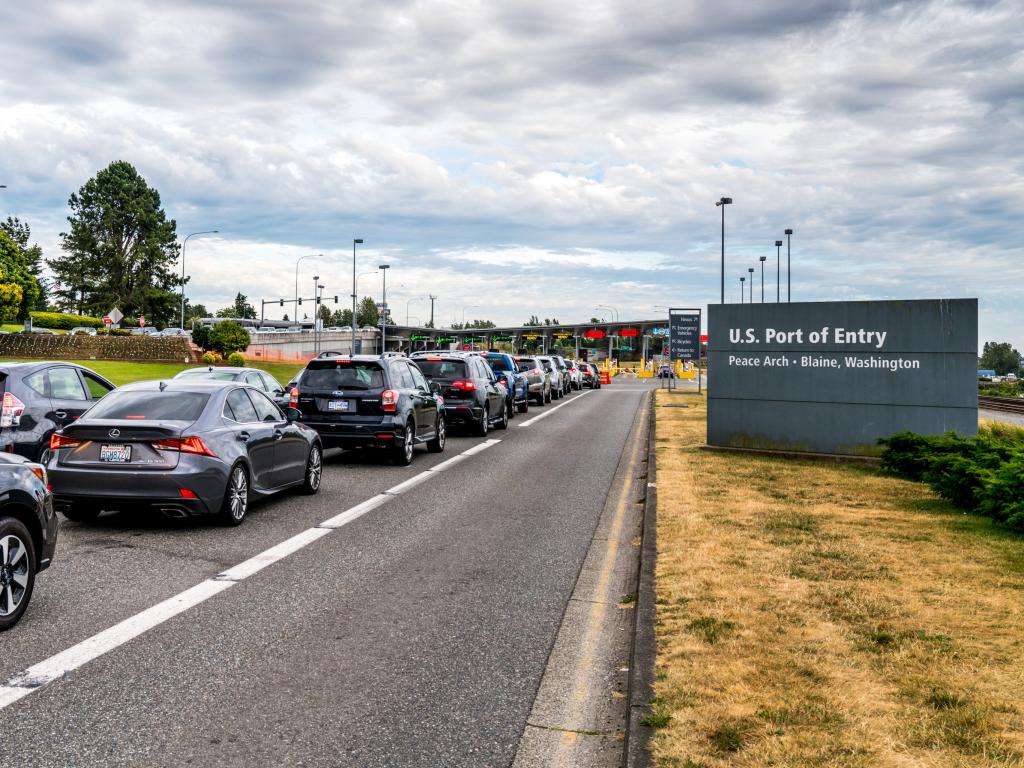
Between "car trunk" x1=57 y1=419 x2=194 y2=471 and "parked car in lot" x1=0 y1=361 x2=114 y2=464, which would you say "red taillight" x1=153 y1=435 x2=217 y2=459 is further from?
"parked car in lot" x1=0 y1=361 x2=114 y2=464

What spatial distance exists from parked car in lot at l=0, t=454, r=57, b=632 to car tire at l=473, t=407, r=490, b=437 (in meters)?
14.6

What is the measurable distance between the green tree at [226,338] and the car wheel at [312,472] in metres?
50.9

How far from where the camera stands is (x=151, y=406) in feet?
30.7

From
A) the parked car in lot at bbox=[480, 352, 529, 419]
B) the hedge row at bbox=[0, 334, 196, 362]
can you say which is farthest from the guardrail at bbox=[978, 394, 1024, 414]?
the hedge row at bbox=[0, 334, 196, 362]

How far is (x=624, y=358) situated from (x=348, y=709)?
177 meters

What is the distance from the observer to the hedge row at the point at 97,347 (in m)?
56.5

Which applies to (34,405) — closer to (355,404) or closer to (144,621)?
(355,404)

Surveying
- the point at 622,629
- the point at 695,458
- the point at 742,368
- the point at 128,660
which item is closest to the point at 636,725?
the point at 622,629

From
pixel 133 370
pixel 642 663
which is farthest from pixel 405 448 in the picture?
pixel 133 370

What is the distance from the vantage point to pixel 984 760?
3.86 metres

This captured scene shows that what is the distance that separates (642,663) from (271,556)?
3992 mm

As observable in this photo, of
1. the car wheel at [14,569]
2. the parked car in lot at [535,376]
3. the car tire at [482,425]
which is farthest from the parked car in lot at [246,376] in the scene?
the parked car in lot at [535,376]

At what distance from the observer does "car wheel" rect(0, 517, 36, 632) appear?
18.5 feet

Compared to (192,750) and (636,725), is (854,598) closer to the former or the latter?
(636,725)
